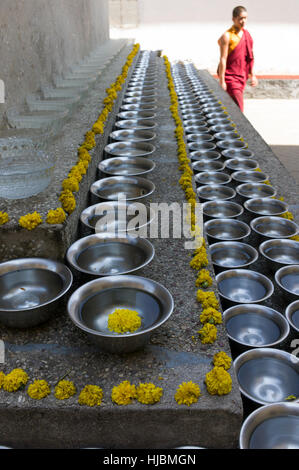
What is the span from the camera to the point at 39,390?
1559 millimetres

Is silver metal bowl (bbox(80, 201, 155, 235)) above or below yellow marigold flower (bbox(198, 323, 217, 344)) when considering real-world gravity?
above

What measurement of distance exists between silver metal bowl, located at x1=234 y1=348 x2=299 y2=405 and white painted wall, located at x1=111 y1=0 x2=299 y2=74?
11.2 meters

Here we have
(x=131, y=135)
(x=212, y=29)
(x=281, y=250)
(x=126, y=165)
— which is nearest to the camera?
(x=281, y=250)

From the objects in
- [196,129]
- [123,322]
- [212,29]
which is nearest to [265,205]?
[196,129]

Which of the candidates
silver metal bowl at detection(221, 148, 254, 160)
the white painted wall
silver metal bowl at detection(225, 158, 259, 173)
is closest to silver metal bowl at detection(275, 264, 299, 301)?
silver metal bowl at detection(225, 158, 259, 173)

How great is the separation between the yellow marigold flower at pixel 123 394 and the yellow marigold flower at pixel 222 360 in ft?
1.15

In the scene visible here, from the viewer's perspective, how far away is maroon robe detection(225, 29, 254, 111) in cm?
602

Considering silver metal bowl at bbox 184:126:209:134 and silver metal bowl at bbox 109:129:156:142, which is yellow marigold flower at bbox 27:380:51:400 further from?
silver metal bowl at bbox 184:126:209:134

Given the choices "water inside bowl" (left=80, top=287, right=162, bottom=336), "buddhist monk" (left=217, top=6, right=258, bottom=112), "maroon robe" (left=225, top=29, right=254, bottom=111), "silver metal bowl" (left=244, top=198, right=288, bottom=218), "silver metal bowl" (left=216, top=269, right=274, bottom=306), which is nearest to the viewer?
"water inside bowl" (left=80, top=287, right=162, bottom=336)

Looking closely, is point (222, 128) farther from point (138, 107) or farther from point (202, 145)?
point (138, 107)

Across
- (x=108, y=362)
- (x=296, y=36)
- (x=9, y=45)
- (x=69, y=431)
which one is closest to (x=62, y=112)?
(x=9, y=45)

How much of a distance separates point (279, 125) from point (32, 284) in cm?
761

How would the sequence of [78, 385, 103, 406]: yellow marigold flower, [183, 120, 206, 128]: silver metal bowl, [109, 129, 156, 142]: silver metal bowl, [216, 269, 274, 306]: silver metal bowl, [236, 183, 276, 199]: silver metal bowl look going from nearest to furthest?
[78, 385, 103, 406]: yellow marigold flower
[216, 269, 274, 306]: silver metal bowl
[236, 183, 276, 199]: silver metal bowl
[109, 129, 156, 142]: silver metal bowl
[183, 120, 206, 128]: silver metal bowl

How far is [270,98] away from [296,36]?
78.0 inches
